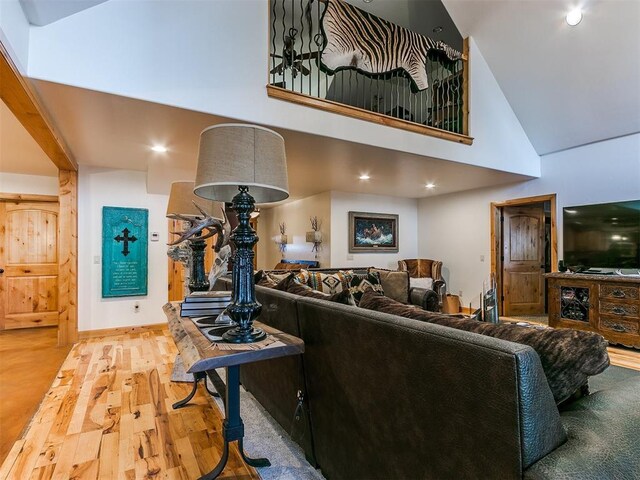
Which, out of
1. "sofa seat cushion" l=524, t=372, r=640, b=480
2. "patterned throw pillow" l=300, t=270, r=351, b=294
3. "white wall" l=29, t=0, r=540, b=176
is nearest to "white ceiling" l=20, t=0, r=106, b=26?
"white wall" l=29, t=0, r=540, b=176

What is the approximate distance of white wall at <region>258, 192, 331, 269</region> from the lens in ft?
20.1

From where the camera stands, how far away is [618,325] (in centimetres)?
378

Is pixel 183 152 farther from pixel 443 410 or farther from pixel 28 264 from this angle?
pixel 443 410

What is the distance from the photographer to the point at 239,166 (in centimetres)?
131

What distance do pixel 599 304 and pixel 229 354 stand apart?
14.9 feet

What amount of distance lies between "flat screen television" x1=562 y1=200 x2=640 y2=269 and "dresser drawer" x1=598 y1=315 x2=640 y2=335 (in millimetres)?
629

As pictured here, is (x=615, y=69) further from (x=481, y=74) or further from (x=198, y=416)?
(x=198, y=416)

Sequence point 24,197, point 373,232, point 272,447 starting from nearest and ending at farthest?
point 272,447
point 24,197
point 373,232

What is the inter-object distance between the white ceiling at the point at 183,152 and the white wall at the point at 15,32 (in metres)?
0.21

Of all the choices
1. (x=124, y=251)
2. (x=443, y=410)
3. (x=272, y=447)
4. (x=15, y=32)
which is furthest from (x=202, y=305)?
(x=124, y=251)

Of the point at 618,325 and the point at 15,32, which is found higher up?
the point at 15,32

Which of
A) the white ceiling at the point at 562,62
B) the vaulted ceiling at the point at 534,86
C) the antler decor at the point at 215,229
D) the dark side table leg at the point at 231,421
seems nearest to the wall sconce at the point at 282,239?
the vaulted ceiling at the point at 534,86

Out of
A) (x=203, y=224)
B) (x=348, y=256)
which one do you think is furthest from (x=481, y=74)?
(x=203, y=224)

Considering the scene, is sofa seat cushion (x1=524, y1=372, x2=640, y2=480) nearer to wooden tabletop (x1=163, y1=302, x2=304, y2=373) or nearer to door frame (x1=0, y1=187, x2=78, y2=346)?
wooden tabletop (x1=163, y1=302, x2=304, y2=373)
